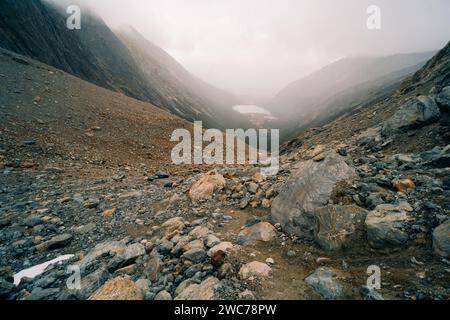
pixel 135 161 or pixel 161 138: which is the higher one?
pixel 161 138

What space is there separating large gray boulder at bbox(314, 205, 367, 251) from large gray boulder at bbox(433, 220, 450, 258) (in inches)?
44.4

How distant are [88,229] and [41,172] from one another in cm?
694

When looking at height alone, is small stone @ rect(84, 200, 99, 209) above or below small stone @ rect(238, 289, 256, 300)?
above

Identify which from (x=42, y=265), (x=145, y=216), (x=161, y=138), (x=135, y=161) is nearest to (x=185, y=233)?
(x=145, y=216)

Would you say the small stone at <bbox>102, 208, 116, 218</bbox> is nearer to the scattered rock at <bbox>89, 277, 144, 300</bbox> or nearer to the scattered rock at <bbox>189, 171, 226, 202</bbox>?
the scattered rock at <bbox>189, 171, 226, 202</bbox>

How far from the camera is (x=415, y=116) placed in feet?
27.8

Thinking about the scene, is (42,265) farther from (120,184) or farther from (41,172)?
(41,172)

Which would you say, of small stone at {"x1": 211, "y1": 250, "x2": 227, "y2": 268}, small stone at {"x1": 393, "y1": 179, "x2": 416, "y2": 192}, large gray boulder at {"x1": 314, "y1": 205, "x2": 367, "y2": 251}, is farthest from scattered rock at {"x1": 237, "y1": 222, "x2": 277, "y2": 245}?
small stone at {"x1": 393, "y1": 179, "x2": 416, "y2": 192}

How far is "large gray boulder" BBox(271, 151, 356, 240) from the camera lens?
19.2 ft

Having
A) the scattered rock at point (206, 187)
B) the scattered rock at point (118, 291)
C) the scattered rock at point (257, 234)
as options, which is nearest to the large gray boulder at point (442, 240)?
the scattered rock at point (257, 234)

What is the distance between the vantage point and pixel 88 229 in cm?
772

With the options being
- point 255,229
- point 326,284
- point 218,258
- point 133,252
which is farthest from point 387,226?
point 133,252

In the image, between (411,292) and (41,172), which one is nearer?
(411,292)

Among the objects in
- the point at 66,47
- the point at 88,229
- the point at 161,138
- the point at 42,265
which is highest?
the point at 66,47
